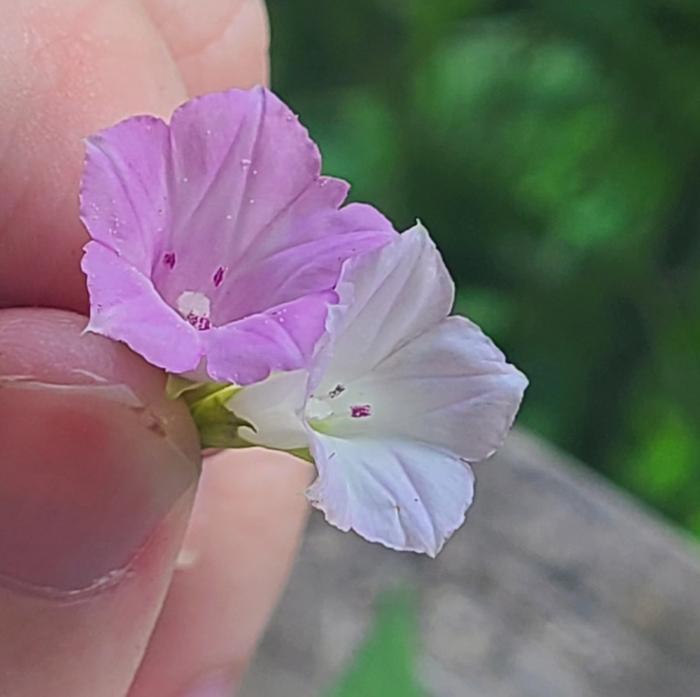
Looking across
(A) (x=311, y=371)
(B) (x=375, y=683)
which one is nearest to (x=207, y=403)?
(A) (x=311, y=371)

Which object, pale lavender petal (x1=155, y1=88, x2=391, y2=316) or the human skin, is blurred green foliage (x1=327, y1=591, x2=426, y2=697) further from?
pale lavender petal (x1=155, y1=88, x2=391, y2=316)

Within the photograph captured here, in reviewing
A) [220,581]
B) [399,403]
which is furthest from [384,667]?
[399,403]

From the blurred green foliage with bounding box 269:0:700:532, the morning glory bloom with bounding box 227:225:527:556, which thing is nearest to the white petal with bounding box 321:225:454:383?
the morning glory bloom with bounding box 227:225:527:556

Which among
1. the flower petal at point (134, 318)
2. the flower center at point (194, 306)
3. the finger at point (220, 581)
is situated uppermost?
the flower petal at point (134, 318)

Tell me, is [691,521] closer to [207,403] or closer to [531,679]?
[531,679]

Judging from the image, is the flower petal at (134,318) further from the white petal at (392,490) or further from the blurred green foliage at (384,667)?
the blurred green foliage at (384,667)

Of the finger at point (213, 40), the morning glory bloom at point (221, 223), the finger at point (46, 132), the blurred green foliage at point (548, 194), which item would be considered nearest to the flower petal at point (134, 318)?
the morning glory bloom at point (221, 223)

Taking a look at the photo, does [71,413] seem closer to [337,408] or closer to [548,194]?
[337,408]
